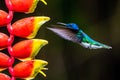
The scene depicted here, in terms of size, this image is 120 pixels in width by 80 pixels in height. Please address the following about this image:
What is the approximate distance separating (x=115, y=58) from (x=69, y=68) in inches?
9.5

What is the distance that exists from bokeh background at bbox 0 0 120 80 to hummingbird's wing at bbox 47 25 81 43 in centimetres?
110

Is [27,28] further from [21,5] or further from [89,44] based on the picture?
[89,44]

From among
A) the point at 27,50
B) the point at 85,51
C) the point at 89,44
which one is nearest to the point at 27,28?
the point at 27,50

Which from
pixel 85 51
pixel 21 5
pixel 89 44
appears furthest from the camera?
pixel 85 51

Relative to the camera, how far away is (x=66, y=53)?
2074 millimetres

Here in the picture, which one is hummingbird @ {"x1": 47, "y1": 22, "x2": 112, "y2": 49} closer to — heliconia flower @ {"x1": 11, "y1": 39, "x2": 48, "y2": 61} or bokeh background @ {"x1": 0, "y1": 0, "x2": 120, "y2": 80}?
heliconia flower @ {"x1": 11, "y1": 39, "x2": 48, "y2": 61}

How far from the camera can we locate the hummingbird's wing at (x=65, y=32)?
717mm

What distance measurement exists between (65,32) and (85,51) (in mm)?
1402

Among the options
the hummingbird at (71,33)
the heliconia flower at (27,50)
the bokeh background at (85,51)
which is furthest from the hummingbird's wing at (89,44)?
the bokeh background at (85,51)

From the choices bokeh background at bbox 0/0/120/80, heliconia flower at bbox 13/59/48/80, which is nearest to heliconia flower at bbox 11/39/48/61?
heliconia flower at bbox 13/59/48/80

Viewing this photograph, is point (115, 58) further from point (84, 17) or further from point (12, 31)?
point (12, 31)

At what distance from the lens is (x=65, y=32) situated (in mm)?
738

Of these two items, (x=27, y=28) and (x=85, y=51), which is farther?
(x=85, y=51)

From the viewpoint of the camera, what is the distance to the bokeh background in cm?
195
